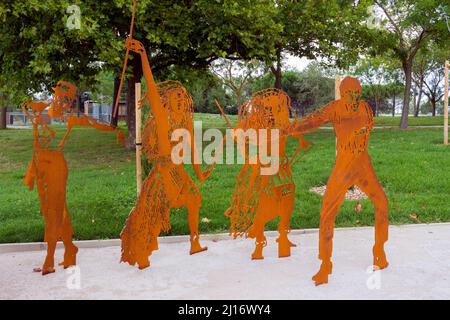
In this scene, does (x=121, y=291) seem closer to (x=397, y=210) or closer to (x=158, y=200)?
(x=158, y=200)

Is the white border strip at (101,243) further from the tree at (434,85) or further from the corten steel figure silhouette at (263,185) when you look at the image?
the tree at (434,85)

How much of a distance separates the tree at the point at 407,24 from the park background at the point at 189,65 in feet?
0.17

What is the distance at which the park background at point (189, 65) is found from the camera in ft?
24.7

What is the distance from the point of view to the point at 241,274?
507cm

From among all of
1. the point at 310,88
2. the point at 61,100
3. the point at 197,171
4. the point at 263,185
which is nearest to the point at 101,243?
the point at 197,171

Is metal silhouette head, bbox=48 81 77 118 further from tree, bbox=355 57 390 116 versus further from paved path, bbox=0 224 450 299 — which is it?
tree, bbox=355 57 390 116

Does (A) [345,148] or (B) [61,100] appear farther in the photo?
(B) [61,100]

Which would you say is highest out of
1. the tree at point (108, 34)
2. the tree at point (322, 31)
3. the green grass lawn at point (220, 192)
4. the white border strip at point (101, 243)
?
the tree at point (322, 31)

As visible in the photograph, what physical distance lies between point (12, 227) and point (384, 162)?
761 centimetres

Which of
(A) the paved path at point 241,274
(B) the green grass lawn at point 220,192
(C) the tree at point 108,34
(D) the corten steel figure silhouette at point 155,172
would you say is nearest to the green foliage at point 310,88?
(C) the tree at point 108,34

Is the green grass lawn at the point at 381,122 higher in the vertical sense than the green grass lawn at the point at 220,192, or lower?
higher

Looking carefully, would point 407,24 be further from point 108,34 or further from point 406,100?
point 108,34

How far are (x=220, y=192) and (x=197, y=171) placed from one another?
9.45 feet

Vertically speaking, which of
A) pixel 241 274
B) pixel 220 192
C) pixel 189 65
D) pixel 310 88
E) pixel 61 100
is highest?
pixel 310 88
